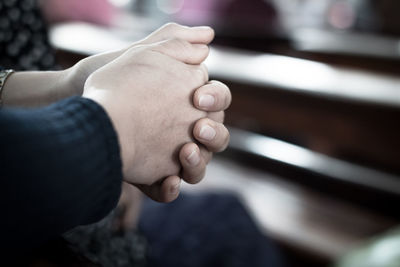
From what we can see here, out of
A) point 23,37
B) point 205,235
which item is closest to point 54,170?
point 23,37

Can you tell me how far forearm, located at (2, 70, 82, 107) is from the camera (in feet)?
1.81

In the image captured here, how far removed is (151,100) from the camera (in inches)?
19.6

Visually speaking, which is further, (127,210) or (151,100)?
(127,210)

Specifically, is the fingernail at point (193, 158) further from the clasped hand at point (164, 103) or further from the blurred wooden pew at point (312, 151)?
the blurred wooden pew at point (312, 151)

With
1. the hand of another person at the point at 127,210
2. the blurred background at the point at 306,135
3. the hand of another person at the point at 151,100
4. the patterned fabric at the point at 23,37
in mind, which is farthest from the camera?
the blurred background at the point at 306,135

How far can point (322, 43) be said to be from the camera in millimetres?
2297

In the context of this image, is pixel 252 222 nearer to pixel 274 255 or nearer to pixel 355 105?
pixel 274 255

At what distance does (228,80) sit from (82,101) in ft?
3.36

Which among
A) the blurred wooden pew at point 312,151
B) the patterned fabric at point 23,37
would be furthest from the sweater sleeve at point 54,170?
the blurred wooden pew at point 312,151

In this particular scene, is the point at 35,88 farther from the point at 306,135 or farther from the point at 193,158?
the point at 306,135

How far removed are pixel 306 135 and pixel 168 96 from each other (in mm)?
1417

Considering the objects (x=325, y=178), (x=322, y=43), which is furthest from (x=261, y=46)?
(x=325, y=178)

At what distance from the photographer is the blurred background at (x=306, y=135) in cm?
131

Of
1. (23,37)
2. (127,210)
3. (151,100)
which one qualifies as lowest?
(127,210)
